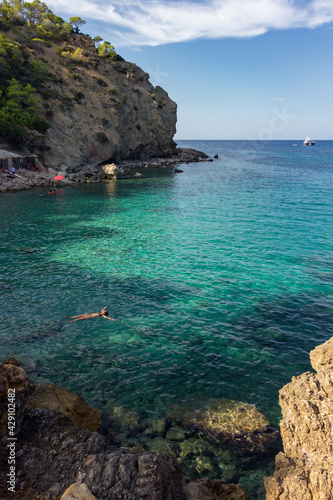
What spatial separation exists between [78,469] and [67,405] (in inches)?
143

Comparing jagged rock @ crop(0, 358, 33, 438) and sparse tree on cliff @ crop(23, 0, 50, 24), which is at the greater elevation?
sparse tree on cliff @ crop(23, 0, 50, 24)

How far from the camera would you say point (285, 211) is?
141 feet

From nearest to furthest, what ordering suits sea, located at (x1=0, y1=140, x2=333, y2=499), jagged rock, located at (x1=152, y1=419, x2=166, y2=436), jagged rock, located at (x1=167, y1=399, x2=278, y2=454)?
jagged rock, located at (x1=167, y1=399, x2=278, y2=454) < jagged rock, located at (x1=152, y1=419, x2=166, y2=436) < sea, located at (x1=0, y1=140, x2=333, y2=499)

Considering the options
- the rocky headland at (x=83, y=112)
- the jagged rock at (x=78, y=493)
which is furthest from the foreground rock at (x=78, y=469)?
the rocky headland at (x=83, y=112)

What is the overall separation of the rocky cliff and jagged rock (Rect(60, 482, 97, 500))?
65.6 metres

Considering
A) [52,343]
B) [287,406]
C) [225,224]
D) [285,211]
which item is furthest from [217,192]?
[287,406]

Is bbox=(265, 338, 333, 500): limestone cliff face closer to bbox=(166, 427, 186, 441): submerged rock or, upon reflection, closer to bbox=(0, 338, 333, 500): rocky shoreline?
bbox=(0, 338, 333, 500): rocky shoreline

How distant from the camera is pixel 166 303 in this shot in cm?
1872

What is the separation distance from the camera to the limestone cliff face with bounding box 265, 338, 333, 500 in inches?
257

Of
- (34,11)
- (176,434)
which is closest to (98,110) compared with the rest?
(34,11)

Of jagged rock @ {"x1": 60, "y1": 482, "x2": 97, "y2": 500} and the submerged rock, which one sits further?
the submerged rock

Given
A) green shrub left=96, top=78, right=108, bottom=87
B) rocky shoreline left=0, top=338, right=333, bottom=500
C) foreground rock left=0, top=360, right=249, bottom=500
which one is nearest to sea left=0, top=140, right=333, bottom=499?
rocky shoreline left=0, top=338, right=333, bottom=500

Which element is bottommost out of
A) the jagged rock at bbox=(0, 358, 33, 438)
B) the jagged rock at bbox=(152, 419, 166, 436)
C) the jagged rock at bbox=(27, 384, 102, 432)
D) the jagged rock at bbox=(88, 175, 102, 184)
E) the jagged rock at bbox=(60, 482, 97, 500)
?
the jagged rock at bbox=(152, 419, 166, 436)

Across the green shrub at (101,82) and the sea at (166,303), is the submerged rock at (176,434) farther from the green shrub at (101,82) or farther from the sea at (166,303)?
the green shrub at (101,82)
